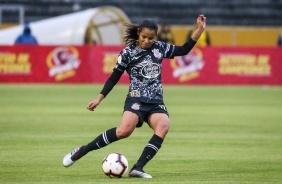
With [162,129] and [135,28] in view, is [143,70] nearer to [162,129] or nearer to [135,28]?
[135,28]

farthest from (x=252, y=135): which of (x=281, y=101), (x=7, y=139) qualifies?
(x=281, y=101)

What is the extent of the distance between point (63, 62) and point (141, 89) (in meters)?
19.6

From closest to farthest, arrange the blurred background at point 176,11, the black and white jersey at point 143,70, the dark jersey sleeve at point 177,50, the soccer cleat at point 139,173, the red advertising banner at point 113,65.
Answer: the soccer cleat at point 139,173, the black and white jersey at point 143,70, the dark jersey sleeve at point 177,50, the red advertising banner at point 113,65, the blurred background at point 176,11

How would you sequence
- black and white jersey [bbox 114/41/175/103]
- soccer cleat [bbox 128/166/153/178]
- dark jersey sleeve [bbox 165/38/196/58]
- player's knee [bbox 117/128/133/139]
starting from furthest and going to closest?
1. dark jersey sleeve [bbox 165/38/196/58]
2. black and white jersey [bbox 114/41/175/103]
3. player's knee [bbox 117/128/133/139]
4. soccer cleat [bbox 128/166/153/178]

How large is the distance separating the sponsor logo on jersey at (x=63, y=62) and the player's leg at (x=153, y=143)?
1977cm

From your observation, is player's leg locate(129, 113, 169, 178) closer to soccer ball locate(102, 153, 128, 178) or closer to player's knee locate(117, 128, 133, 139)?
soccer ball locate(102, 153, 128, 178)

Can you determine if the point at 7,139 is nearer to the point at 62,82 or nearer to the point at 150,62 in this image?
the point at 150,62

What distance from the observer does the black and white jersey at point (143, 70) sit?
34.3 feet

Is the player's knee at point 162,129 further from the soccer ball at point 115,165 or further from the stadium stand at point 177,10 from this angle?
the stadium stand at point 177,10

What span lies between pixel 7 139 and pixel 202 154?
3670mm

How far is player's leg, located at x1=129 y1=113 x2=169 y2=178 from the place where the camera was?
10086 millimetres

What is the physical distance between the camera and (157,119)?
1028 centimetres

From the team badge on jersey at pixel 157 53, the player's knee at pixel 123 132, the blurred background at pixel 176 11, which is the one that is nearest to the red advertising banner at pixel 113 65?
the blurred background at pixel 176 11

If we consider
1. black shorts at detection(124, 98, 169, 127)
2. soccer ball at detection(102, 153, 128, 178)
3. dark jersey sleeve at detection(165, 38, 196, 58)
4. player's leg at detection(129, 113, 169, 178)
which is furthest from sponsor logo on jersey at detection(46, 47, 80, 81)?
soccer ball at detection(102, 153, 128, 178)
